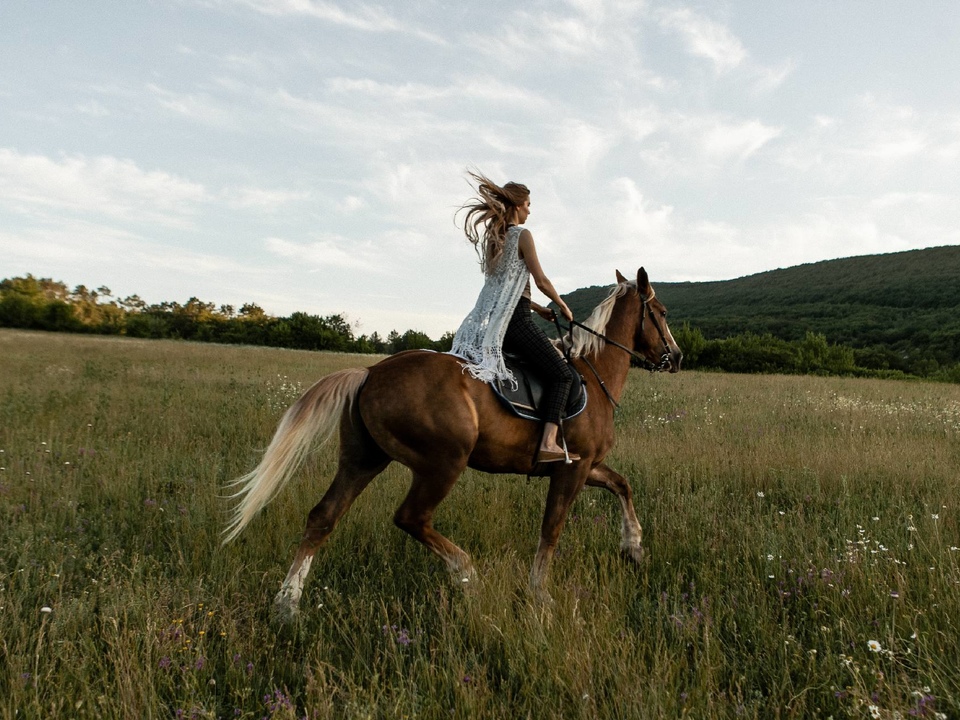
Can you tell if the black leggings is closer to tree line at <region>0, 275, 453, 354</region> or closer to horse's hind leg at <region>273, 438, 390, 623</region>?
horse's hind leg at <region>273, 438, 390, 623</region>

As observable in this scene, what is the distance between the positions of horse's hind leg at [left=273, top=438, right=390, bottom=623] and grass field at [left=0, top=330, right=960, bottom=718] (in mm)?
137

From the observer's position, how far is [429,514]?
3.87 meters

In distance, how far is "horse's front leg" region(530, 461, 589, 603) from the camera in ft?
13.3

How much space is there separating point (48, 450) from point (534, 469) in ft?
20.1

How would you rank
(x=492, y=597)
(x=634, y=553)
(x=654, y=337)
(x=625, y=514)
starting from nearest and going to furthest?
1. (x=492, y=597)
2. (x=634, y=553)
3. (x=625, y=514)
4. (x=654, y=337)

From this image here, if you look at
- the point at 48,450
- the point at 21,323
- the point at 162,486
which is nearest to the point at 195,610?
the point at 162,486

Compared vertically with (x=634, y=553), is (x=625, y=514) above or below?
above

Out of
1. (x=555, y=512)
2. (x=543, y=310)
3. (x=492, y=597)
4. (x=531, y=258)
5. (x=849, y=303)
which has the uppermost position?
(x=849, y=303)

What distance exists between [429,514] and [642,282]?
2.58 meters

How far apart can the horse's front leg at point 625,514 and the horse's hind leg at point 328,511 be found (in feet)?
6.18

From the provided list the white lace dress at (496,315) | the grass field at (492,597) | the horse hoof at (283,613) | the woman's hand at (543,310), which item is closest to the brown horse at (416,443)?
the horse hoof at (283,613)

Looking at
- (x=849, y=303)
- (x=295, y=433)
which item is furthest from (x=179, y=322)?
(x=849, y=303)

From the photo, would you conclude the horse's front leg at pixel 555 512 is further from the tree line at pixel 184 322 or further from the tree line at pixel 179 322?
the tree line at pixel 184 322

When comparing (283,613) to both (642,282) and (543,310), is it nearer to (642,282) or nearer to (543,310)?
(543,310)
